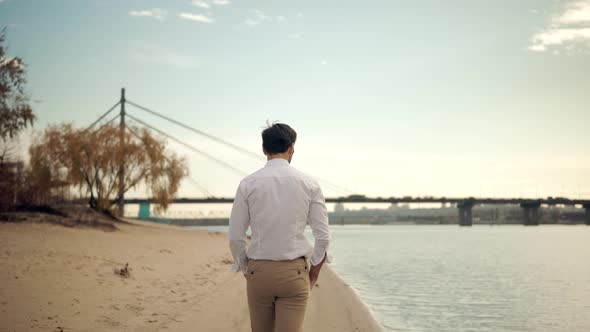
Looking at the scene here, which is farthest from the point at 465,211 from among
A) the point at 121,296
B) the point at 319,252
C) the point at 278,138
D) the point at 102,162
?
the point at 278,138

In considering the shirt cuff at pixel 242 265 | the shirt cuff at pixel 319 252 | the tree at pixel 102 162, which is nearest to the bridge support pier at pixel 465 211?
the tree at pixel 102 162

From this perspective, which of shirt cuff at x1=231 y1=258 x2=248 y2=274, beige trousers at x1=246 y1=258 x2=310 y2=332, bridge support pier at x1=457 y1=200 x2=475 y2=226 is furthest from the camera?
bridge support pier at x1=457 y1=200 x2=475 y2=226

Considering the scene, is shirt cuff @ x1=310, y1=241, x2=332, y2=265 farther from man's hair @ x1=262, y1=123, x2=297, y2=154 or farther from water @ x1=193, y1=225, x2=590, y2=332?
water @ x1=193, y1=225, x2=590, y2=332

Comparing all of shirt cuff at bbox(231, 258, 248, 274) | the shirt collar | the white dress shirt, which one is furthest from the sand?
the shirt collar

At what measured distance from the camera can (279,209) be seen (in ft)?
10.7

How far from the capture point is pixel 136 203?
7588 centimetres

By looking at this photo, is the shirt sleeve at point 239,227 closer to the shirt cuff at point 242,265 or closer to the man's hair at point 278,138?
the shirt cuff at point 242,265

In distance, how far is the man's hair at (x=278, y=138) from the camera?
339cm

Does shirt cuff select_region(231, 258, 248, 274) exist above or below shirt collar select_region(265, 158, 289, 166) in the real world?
below

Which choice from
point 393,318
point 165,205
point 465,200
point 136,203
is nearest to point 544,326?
point 393,318

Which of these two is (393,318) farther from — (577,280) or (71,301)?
(577,280)

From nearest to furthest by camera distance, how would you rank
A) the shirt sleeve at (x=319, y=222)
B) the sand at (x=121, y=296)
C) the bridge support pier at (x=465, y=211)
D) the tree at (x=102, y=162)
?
the shirt sleeve at (x=319, y=222) < the sand at (x=121, y=296) < the tree at (x=102, y=162) < the bridge support pier at (x=465, y=211)

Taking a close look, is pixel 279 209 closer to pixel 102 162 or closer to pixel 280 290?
pixel 280 290

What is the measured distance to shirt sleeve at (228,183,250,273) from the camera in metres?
3.36
